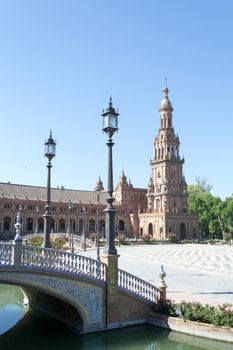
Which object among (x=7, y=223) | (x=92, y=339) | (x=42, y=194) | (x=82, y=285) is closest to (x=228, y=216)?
(x=42, y=194)

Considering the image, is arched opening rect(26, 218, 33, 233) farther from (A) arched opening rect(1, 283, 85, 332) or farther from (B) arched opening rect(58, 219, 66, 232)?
(A) arched opening rect(1, 283, 85, 332)

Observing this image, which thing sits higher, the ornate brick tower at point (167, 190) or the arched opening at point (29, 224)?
the ornate brick tower at point (167, 190)

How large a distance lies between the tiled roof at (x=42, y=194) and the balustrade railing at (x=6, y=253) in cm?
7583

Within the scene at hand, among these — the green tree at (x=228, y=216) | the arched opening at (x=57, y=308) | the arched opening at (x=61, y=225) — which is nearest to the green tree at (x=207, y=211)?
the green tree at (x=228, y=216)

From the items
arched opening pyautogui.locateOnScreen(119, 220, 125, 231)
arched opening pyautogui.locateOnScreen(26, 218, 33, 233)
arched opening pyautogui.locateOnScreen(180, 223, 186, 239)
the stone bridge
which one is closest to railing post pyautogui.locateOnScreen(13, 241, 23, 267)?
the stone bridge

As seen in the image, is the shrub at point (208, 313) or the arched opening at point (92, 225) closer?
the shrub at point (208, 313)

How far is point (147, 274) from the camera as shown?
2792 cm

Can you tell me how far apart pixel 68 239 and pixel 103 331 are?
154 feet

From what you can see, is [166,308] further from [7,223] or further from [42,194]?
[42,194]

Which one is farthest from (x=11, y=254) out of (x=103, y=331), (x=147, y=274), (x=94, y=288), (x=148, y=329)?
(x=147, y=274)

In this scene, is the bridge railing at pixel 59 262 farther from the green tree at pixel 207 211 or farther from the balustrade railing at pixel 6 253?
the green tree at pixel 207 211

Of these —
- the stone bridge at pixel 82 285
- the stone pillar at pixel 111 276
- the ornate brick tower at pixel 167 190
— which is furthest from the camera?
the ornate brick tower at pixel 167 190

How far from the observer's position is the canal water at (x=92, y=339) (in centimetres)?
1420

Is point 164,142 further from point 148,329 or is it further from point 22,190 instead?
point 148,329
